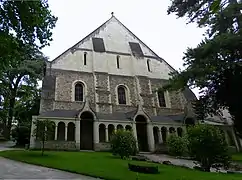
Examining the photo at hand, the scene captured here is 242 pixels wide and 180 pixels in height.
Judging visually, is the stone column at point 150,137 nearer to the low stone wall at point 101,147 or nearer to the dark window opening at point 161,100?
the low stone wall at point 101,147

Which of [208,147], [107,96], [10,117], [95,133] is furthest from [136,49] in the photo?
[208,147]

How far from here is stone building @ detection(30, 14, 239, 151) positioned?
2175cm

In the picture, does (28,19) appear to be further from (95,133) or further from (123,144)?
(95,133)

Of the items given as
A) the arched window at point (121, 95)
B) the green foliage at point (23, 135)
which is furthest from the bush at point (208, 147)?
the green foliage at point (23, 135)

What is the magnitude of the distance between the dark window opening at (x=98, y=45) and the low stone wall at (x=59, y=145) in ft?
41.2

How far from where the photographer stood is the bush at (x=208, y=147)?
37.9 ft

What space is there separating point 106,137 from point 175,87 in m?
8.01

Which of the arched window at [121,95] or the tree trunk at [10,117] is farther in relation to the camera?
the tree trunk at [10,117]

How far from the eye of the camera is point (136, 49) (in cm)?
3038

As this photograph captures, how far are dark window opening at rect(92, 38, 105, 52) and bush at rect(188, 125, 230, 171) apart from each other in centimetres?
1867

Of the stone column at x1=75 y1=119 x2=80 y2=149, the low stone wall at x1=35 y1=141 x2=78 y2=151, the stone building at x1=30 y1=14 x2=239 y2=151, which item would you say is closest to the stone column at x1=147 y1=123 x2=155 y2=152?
the stone building at x1=30 y1=14 x2=239 y2=151

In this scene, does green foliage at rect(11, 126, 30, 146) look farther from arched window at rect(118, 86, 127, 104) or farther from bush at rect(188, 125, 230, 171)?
bush at rect(188, 125, 230, 171)

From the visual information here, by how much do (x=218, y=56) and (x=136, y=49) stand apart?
50.3ft

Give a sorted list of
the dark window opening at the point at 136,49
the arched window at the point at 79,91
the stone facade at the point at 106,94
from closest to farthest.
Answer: the stone facade at the point at 106,94, the arched window at the point at 79,91, the dark window opening at the point at 136,49
